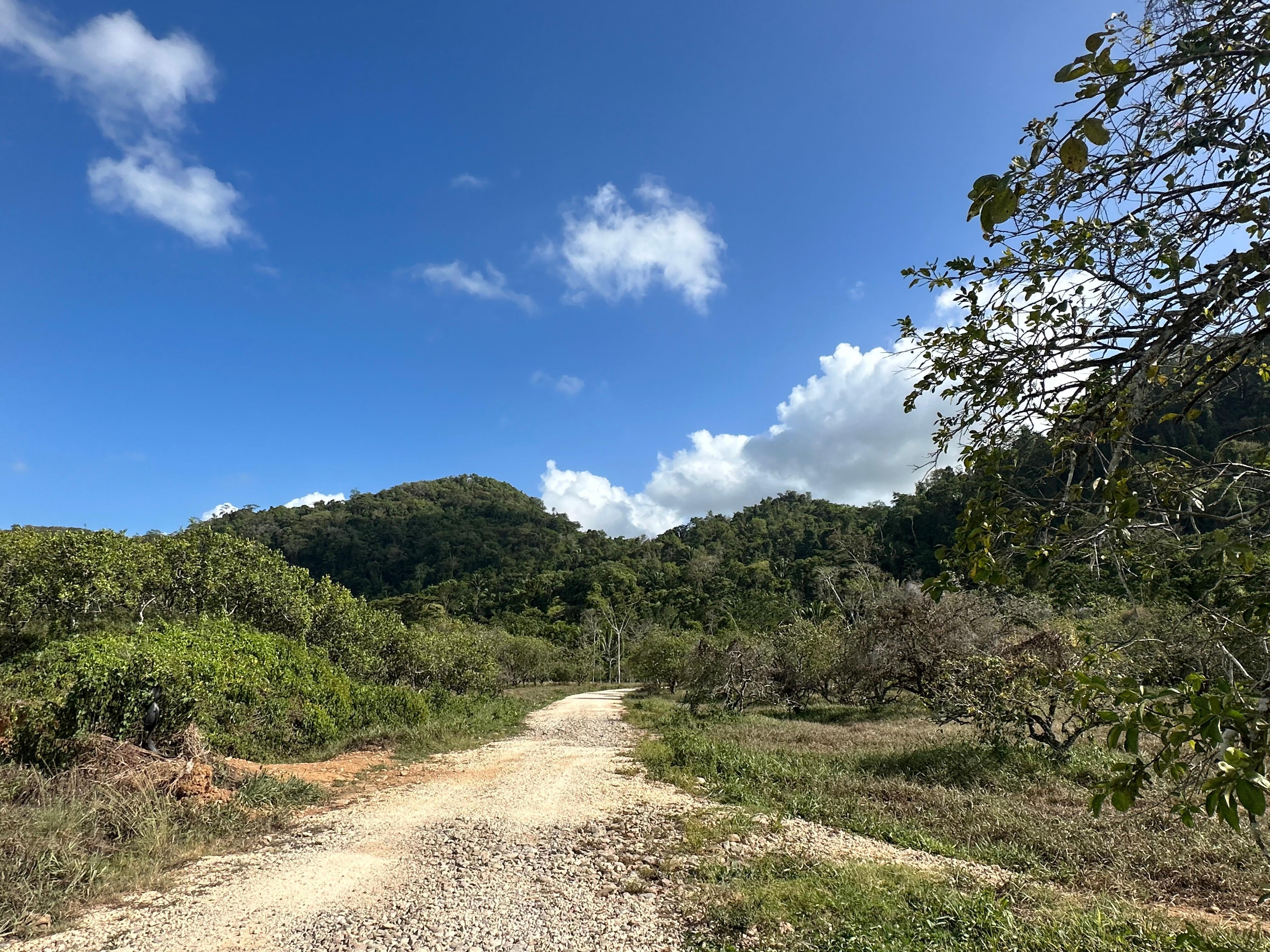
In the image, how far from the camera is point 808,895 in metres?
5.27

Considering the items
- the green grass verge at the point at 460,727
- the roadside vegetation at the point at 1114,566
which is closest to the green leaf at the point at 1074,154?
the roadside vegetation at the point at 1114,566

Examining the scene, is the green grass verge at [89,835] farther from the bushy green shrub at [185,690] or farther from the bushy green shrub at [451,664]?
the bushy green shrub at [451,664]

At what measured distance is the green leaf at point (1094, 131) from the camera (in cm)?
134

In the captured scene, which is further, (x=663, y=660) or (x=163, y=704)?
(x=663, y=660)

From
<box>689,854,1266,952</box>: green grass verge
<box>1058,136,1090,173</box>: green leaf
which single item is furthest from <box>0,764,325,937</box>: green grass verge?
<box>1058,136,1090,173</box>: green leaf

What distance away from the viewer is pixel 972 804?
8.16 m

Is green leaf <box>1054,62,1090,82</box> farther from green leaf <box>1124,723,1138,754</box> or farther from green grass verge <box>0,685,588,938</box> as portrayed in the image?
green grass verge <box>0,685,588,938</box>

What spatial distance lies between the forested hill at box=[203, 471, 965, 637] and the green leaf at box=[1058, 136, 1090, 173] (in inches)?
1664

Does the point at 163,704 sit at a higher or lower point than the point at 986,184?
lower

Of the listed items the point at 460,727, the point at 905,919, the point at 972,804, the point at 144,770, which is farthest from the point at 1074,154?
the point at 460,727

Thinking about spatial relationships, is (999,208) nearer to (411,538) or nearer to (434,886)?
(434,886)

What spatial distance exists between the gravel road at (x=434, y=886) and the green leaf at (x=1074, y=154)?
5507 millimetres

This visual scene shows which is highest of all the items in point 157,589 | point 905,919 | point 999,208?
point 157,589

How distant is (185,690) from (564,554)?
93.3m
